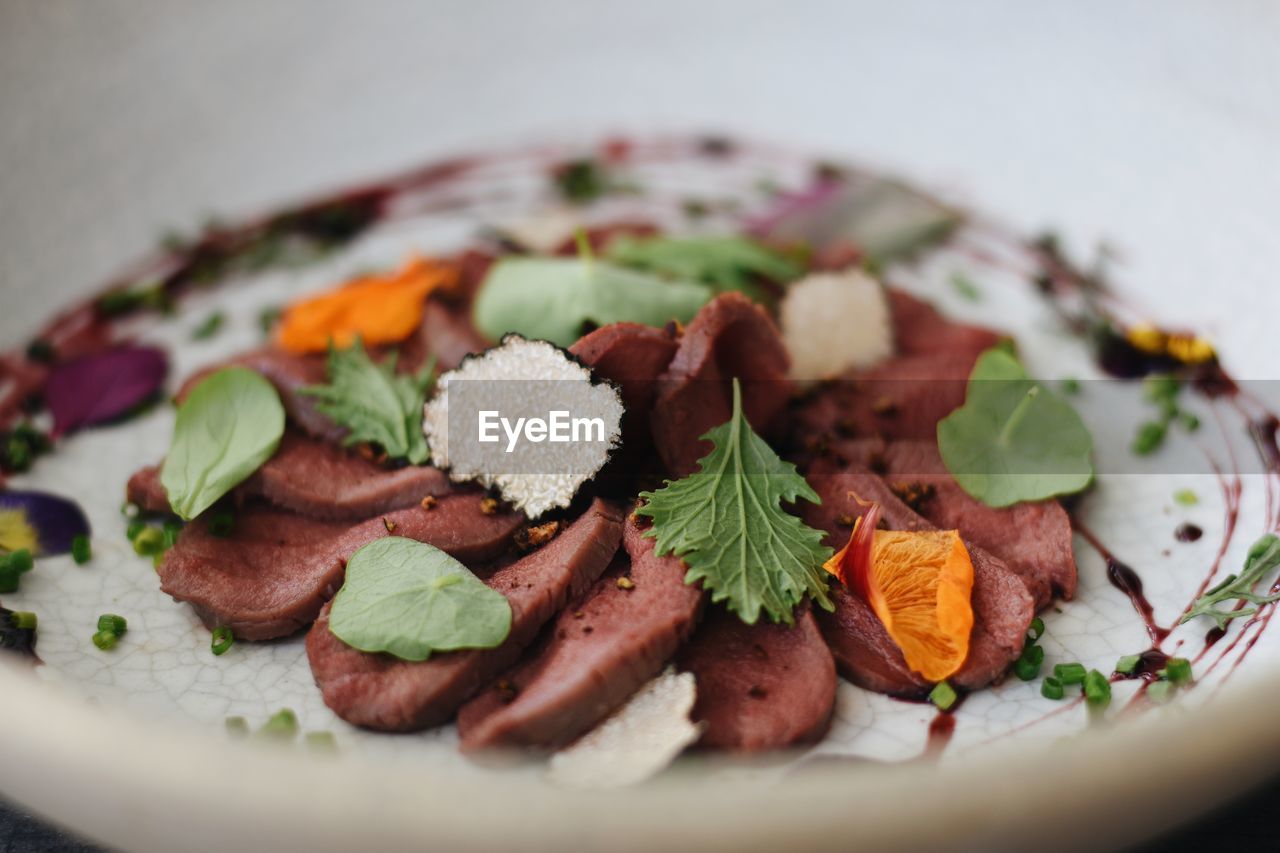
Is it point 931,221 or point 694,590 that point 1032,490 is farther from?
point 931,221

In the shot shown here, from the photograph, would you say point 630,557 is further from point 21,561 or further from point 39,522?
point 39,522

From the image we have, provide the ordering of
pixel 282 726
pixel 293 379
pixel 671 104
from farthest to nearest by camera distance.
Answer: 1. pixel 671 104
2. pixel 293 379
3. pixel 282 726

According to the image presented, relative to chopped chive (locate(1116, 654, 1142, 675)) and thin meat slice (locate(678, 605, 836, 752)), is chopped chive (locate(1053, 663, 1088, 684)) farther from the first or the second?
thin meat slice (locate(678, 605, 836, 752))

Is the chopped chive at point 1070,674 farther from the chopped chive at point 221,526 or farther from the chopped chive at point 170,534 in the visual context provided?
the chopped chive at point 170,534

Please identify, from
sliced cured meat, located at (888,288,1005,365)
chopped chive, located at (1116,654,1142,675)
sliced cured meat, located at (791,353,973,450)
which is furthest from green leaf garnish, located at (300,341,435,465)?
chopped chive, located at (1116,654,1142,675)

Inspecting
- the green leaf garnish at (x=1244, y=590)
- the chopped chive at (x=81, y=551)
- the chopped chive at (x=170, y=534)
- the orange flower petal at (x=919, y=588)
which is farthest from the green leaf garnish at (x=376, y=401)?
the green leaf garnish at (x=1244, y=590)

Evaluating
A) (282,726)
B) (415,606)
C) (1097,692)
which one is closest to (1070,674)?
(1097,692)
